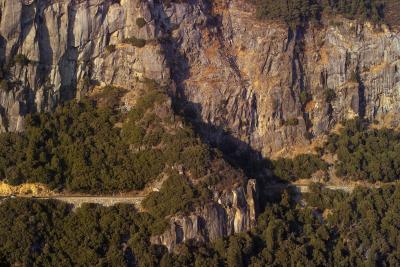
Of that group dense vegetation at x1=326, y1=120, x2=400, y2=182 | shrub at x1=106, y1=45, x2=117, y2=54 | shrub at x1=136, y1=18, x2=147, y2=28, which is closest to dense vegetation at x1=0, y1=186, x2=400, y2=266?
dense vegetation at x1=326, y1=120, x2=400, y2=182

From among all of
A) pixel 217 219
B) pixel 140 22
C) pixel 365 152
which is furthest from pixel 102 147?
pixel 365 152

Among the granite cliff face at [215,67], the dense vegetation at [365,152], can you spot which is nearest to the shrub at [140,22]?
the granite cliff face at [215,67]

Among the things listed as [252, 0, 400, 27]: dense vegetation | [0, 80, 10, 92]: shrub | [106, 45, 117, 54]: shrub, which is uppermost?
[252, 0, 400, 27]: dense vegetation

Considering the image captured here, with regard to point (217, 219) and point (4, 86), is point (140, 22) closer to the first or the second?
point (4, 86)

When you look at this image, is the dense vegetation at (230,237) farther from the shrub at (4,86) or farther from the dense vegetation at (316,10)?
the dense vegetation at (316,10)

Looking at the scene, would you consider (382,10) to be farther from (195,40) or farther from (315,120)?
(195,40)

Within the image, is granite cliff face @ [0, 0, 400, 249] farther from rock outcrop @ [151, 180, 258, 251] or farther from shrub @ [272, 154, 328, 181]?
shrub @ [272, 154, 328, 181]
